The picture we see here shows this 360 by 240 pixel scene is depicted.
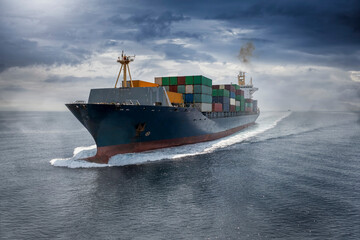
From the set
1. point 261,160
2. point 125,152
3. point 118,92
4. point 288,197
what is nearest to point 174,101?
point 118,92

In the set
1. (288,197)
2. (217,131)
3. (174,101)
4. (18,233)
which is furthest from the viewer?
(217,131)

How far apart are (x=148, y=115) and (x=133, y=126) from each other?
202cm

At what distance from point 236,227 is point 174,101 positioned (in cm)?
2527

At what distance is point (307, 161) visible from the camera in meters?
28.2

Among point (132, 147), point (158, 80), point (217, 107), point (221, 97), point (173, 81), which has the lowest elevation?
point (132, 147)

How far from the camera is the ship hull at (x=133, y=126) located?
25.8 metres

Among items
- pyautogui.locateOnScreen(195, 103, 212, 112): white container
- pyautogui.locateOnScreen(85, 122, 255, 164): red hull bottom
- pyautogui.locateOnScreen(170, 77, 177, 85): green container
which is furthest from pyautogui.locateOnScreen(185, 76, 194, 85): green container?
pyautogui.locateOnScreen(85, 122, 255, 164): red hull bottom

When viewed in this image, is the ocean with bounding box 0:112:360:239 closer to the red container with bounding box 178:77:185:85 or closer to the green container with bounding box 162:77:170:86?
the red container with bounding box 178:77:185:85

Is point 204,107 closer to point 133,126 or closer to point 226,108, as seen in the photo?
point 226,108

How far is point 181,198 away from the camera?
17.0 m

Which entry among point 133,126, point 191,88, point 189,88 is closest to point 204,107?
point 191,88

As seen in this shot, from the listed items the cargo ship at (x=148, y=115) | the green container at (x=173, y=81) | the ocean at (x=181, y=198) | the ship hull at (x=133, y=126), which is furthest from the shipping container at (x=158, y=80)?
the ocean at (x=181, y=198)

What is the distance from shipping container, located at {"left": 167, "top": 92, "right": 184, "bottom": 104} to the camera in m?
36.2

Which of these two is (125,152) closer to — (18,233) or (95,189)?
(95,189)
